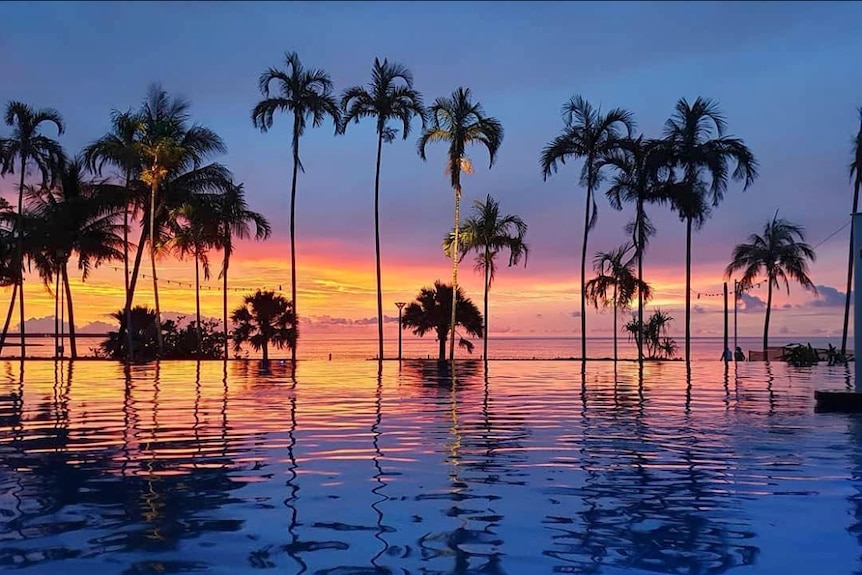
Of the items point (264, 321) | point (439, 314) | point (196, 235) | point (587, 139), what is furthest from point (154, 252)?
point (587, 139)

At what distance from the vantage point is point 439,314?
4431cm

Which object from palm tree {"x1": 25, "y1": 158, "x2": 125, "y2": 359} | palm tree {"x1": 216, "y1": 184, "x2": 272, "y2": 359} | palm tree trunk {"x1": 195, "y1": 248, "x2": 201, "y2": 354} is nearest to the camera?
palm tree {"x1": 25, "y1": 158, "x2": 125, "y2": 359}

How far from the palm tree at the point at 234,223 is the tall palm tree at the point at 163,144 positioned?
248cm

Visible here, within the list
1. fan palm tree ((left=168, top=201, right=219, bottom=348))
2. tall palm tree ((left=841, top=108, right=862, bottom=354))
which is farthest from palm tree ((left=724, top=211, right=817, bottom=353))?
fan palm tree ((left=168, top=201, right=219, bottom=348))

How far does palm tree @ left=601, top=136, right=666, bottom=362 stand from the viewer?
38.2 m

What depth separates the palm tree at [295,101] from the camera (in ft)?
123

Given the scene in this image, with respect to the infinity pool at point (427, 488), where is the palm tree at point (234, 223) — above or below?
above

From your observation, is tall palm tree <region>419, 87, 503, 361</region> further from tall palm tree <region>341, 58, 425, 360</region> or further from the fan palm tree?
the fan palm tree

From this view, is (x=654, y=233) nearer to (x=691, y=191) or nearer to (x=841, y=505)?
(x=691, y=191)

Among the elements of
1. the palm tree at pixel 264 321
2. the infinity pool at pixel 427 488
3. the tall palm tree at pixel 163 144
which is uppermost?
the tall palm tree at pixel 163 144

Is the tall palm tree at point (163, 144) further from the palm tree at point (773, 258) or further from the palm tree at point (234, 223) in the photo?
the palm tree at point (773, 258)

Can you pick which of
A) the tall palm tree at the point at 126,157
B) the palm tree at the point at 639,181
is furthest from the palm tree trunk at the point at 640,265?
the tall palm tree at the point at 126,157

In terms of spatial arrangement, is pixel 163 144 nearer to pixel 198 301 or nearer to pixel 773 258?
pixel 198 301

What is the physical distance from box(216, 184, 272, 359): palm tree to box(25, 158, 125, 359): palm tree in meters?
4.67
